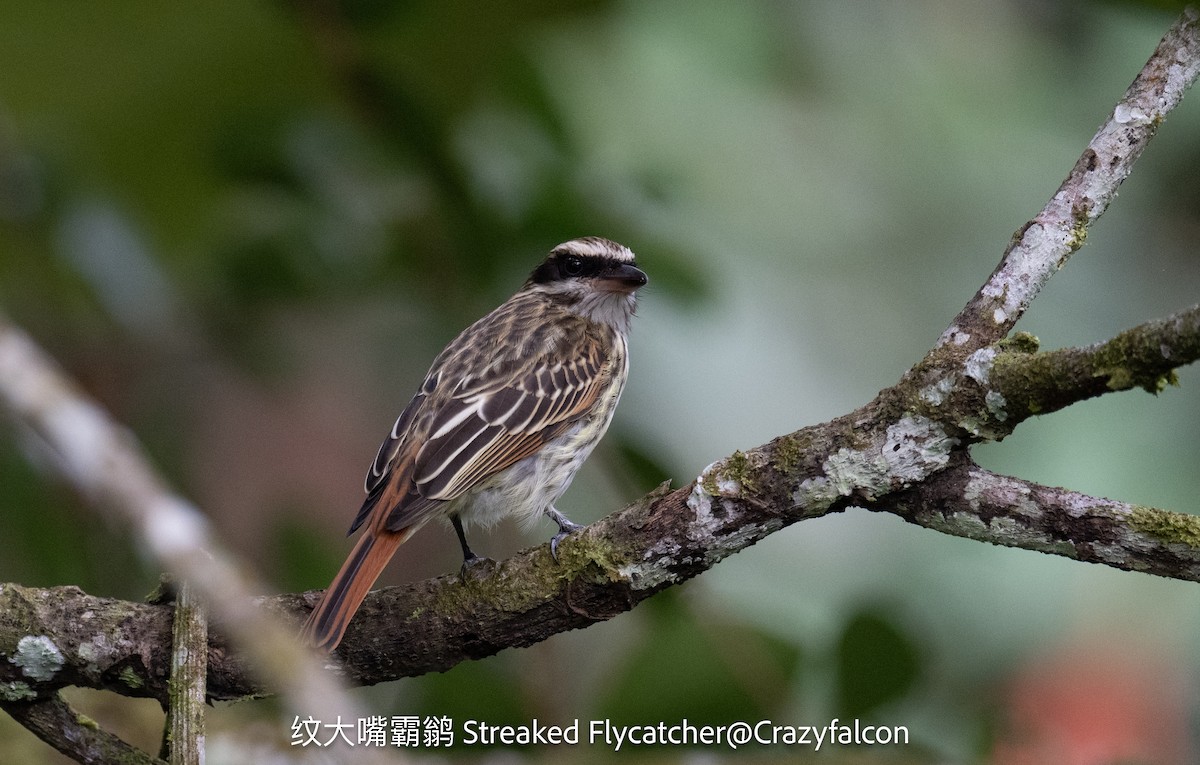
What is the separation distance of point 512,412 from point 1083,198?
63.1 inches

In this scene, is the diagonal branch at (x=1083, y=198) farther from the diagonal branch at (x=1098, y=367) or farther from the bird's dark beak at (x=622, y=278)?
the bird's dark beak at (x=622, y=278)

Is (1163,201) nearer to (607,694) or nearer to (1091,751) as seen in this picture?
(1091,751)

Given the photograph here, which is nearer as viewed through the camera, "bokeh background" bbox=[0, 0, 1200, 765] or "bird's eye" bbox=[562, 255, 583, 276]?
"bokeh background" bbox=[0, 0, 1200, 765]

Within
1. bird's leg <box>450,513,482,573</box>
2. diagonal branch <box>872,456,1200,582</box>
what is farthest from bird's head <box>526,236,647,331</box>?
diagonal branch <box>872,456,1200,582</box>

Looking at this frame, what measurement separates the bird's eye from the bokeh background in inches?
8.4

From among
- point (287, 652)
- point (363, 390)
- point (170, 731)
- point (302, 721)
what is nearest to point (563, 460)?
point (302, 721)

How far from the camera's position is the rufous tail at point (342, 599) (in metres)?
2.40

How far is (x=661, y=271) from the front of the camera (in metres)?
3.58

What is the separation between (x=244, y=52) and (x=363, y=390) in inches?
88.3

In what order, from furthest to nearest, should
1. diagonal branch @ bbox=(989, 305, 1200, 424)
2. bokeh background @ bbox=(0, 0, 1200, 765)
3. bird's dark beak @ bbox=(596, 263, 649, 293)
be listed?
bird's dark beak @ bbox=(596, 263, 649, 293)
bokeh background @ bbox=(0, 0, 1200, 765)
diagonal branch @ bbox=(989, 305, 1200, 424)

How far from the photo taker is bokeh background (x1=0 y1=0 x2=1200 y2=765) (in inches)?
126

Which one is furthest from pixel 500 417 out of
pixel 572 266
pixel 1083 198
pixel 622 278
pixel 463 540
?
pixel 1083 198

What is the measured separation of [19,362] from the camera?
2.00 m

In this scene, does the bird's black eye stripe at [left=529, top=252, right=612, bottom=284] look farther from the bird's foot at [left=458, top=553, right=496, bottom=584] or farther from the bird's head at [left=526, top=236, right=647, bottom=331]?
the bird's foot at [left=458, top=553, right=496, bottom=584]
